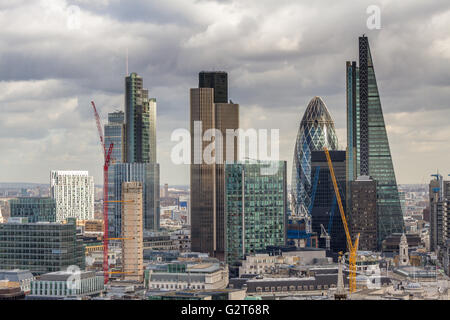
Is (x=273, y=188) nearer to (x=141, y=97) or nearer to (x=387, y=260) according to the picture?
(x=387, y=260)

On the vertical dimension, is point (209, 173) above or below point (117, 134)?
below

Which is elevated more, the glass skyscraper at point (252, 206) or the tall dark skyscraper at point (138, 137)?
the tall dark skyscraper at point (138, 137)

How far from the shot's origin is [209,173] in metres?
37.8

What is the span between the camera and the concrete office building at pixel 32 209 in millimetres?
31934

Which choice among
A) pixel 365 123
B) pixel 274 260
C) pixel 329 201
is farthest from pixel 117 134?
pixel 274 260

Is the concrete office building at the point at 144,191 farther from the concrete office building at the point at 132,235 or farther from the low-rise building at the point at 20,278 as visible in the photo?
the low-rise building at the point at 20,278

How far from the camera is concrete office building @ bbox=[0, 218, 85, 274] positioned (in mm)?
28281

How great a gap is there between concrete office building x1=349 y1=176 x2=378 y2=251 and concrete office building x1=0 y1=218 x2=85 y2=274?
15.7 meters

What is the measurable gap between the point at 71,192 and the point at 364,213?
14099 mm

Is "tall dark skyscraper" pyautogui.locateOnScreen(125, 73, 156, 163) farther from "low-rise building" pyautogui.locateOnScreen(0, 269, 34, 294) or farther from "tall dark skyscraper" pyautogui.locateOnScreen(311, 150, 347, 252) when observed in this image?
"low-rise building" pyautogui.locateOnScreen(0, 269, 34, 294)

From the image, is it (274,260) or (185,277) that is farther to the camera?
(274,260)

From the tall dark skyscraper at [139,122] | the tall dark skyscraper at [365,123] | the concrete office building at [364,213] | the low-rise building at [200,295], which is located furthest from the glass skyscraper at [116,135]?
the low-rise building at [200,295]

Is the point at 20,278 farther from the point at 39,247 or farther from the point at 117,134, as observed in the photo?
the point at 117,134

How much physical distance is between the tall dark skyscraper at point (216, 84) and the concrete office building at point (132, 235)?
379 inches
